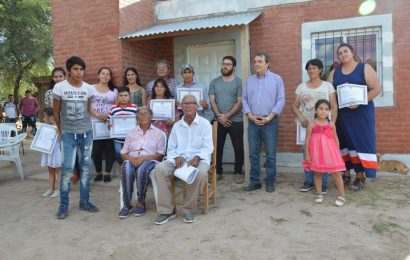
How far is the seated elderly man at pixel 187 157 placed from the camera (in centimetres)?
412

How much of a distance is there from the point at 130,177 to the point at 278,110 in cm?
213

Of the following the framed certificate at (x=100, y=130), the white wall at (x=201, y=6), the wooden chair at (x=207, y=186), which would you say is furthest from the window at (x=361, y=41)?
the framed certificate at (x=100, y=130)

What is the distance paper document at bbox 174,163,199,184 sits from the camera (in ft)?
13.2

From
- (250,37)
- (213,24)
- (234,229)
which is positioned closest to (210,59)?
(250,37)

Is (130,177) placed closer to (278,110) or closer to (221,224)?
(221,224)

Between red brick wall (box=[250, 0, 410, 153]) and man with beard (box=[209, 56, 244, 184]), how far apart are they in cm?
139

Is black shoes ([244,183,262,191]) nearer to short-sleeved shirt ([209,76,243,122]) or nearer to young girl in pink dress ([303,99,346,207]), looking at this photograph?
young girl in pink dress ([303,99,346,207])

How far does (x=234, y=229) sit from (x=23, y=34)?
15671 mm

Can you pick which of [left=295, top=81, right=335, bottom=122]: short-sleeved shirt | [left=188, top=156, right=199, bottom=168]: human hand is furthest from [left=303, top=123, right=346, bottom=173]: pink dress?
[left=188, top=156, right=199, bottom=168]: human hand

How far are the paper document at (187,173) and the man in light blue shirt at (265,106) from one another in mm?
1368

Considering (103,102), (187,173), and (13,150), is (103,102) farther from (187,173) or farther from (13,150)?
(187,173)

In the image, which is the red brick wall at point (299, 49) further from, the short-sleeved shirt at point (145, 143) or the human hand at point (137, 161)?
the human hand at point (137, 161)

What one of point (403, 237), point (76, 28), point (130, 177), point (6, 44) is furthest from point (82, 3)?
point (6, 44)

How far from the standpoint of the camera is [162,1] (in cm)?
759
